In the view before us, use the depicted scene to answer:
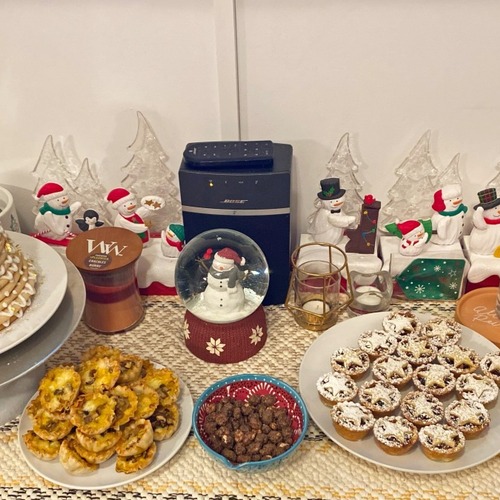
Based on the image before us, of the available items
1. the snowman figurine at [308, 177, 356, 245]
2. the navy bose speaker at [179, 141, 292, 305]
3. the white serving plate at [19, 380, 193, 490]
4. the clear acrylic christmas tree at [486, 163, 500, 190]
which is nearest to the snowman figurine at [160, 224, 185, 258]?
the navy bose speaker at [179, 141, 292, 305]

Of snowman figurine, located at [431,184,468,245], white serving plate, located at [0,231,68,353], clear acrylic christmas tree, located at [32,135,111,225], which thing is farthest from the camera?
clear acrylic christmas tree, located at [32,135,111,225]

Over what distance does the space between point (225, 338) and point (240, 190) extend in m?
0.26

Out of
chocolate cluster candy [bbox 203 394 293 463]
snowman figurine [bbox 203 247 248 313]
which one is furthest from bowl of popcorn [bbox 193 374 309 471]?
snowman figurine [bbox 203 247 248 313]

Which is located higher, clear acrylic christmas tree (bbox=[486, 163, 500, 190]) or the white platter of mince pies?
clear acrylic christmas tree (bbox=[486, 163, 500, 190])

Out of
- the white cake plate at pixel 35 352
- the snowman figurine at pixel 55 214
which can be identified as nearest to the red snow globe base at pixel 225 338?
the white cake plate at pixel 35 352

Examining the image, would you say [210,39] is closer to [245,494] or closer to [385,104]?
[385,104]

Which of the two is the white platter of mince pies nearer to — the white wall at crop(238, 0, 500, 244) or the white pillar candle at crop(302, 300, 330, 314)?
the white pillar candle at crop(302, 300, 330, 314)

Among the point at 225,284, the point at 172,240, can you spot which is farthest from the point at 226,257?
the point at 172,240

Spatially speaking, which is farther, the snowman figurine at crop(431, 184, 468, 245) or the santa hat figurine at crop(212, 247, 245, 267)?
the snowman figurine at crop(431, 184, 468, 245)

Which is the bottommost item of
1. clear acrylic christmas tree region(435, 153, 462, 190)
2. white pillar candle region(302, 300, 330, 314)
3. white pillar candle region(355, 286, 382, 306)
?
white pillar candle region(302, 300, 330, 314)

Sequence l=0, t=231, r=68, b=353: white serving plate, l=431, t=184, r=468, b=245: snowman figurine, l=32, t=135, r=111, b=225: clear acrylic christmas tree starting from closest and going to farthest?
1. l=0, t=231, r=68, b=353: white serving plate
2. l=431, t=184, r=468, b=245: snowman figurine
3. l=32, t=135, r=111, b=225: clear acrylic christmas tree

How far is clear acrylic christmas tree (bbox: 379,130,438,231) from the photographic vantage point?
1207 mm

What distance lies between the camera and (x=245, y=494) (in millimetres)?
924

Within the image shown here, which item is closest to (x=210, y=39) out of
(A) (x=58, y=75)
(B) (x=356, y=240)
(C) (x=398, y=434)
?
(A) (x=58, y=75)
